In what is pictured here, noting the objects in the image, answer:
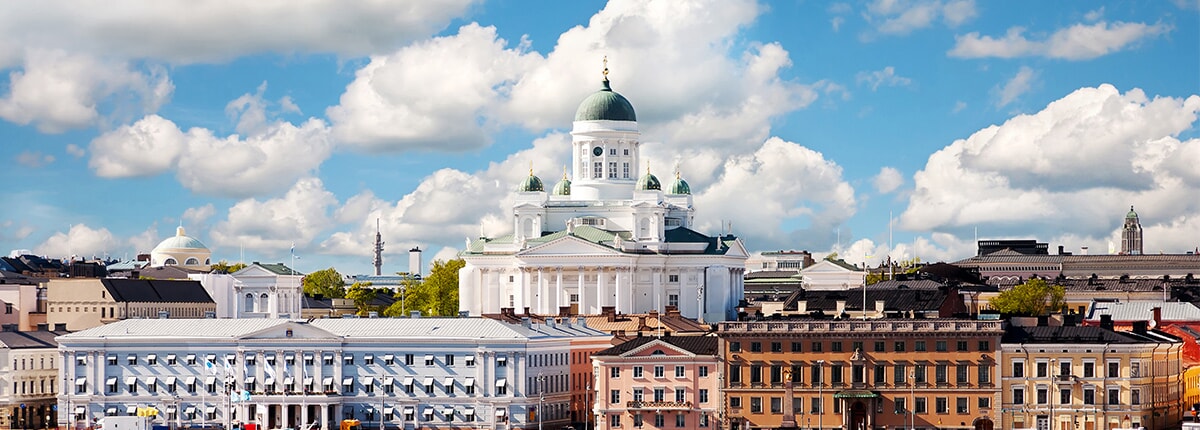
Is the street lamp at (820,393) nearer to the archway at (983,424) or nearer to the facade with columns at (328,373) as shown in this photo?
the archway at (983,424)

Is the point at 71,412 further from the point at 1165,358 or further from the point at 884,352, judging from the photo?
the point at 1165,358

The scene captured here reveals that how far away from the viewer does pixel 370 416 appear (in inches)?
5074

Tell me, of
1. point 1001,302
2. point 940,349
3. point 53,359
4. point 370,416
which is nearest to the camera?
point 940,349

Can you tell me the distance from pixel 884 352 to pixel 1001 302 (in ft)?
230

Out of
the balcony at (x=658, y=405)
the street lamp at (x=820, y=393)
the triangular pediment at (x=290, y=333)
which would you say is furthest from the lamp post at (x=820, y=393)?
the triangular pediment at (x=290, y=333)

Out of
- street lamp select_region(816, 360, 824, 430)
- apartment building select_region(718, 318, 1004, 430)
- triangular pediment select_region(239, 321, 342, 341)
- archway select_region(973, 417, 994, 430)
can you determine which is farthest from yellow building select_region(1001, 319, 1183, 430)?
triangular pediment select_region(239, 321, 342, 341)

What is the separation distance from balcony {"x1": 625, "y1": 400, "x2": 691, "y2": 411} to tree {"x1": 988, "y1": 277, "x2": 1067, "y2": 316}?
191 feet

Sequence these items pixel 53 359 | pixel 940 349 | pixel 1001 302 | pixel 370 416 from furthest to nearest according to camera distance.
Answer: pixel 1001 302
pixel 53 359
pixel 370 416
pixel 940 349

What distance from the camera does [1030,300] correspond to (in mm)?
187375

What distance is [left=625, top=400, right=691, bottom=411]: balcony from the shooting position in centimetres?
12400

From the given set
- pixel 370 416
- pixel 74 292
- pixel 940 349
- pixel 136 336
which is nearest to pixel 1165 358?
pixel 940 349

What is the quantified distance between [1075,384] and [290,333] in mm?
42265

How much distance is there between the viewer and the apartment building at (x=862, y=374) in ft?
389

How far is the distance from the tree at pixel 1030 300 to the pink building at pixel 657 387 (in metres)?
57.6
